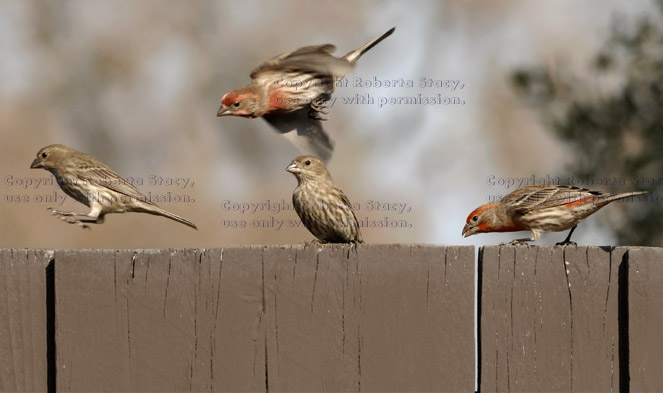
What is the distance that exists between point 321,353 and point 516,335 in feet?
2.18

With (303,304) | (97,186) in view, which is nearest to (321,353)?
(303,304)

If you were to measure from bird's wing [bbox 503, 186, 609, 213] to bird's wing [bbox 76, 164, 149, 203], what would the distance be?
6.94 feet

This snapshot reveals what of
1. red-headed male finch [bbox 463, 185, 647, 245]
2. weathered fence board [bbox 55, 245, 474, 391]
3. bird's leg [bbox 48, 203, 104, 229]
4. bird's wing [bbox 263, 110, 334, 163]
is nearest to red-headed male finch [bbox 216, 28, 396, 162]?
bird's wing [bbox 263, 110, 334, 163]

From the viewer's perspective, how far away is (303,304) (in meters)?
3.62

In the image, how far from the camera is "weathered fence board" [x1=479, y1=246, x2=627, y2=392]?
3564mm

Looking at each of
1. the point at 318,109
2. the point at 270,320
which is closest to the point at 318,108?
the point at 318,109

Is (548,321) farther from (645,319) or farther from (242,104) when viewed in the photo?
(242,104)

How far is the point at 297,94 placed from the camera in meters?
5.48

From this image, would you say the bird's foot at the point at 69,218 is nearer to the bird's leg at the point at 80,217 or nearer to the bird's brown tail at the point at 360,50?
the bird's leg at the point at 80,217

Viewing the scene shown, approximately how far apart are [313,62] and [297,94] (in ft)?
0.91

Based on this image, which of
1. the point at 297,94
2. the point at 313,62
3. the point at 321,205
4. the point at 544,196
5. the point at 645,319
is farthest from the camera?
the point at 321,205

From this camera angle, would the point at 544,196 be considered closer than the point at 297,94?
No

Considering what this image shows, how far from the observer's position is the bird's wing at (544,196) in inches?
219

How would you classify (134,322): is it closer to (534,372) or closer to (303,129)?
(534,372)
